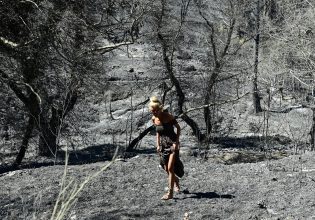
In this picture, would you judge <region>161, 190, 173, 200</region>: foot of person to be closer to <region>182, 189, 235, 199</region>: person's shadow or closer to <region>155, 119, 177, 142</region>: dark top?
<region>182, 189, 235, 199</region>: person's shadow

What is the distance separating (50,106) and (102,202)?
23.5ft

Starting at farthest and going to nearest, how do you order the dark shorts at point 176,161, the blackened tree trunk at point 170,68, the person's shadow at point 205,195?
the blackened tree trunk at point 170,68 → the person's shadow at point 205,195 → the dark shorts at point 176,161

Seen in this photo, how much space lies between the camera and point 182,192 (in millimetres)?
7633

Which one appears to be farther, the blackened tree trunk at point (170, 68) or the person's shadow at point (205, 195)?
the blackened tree trunk at point (170, 68)

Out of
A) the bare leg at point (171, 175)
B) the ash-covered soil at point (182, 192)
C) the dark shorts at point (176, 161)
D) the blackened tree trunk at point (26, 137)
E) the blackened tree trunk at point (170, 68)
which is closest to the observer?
the ash-covered soil at point (182, 192)

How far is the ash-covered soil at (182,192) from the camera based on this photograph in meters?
6.59

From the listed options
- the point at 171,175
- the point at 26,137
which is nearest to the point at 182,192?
the point at 171,175

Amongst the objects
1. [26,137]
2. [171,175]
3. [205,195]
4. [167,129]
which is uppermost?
[26,137]

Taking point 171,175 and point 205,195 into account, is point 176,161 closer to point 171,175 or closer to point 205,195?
point 171,175

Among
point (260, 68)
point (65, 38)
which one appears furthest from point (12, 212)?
point (260, 68)

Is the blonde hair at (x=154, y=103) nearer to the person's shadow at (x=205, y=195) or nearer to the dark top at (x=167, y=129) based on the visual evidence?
the dark top at (x=167, y=129)

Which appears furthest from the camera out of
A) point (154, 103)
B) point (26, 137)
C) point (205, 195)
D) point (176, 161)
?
point (26, 137)

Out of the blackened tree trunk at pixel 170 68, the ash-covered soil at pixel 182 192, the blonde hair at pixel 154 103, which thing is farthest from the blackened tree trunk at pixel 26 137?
the blonde hair at pixel 154 103

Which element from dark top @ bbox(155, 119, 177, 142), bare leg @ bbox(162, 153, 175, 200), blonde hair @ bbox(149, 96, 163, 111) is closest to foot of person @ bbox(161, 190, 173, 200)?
bare leg @ bbox(162, 153, 175, 200)
